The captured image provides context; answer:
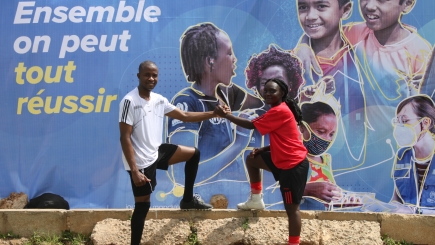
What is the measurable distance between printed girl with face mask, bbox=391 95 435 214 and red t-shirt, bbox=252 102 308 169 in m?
2.21

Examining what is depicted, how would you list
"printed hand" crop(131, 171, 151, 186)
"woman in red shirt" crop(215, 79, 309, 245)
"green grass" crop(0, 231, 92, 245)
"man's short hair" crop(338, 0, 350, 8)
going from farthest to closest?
"man's short hair" crop(338, 0, 350, 8) → "green grass" crop(0, 231, 92, 245) → "woman in red shirt" crop(215, 79, 309, 245) → "printed hand" crop(131, 171, 151, 186)

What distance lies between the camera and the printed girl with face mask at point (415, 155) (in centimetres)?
681

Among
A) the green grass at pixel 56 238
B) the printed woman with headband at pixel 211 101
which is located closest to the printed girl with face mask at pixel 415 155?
the printed woman with headband at pixel 211 101

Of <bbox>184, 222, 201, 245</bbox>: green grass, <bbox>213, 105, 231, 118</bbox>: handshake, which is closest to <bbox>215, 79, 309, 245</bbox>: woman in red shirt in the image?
<bbox>213, 105, 231, 118</bbox>: handshake

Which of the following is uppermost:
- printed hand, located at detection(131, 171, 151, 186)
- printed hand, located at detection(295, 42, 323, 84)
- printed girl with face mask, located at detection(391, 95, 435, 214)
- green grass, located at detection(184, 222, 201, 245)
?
printed hand, located at detection(295, 42, 323, 84)

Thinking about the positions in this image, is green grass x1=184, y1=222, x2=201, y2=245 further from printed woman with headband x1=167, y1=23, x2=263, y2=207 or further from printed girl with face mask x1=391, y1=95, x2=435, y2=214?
printed girl with face mask x1=391, y1=95, x2=435, y2=214

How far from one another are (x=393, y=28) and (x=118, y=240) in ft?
14.0

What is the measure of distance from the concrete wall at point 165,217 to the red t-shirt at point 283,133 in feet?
2.91

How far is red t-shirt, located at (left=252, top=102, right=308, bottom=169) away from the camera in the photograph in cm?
514

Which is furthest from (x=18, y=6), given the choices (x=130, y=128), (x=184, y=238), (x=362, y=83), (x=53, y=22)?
(x=362, y=83)

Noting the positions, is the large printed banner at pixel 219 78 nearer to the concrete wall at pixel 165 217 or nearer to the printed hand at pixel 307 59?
the printed hand at pixel 307 59

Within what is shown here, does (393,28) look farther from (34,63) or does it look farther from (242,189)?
(34,63)

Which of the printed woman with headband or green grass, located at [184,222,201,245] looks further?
the printed woman with headband

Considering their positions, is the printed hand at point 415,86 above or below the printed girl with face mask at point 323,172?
above
